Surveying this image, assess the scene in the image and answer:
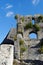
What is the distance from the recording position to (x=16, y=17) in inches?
1398

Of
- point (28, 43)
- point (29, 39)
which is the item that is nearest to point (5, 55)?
point (28, 43)

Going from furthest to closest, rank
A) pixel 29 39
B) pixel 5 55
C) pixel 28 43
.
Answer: pixel 29 39
pixel 28 43
pixel 5 55

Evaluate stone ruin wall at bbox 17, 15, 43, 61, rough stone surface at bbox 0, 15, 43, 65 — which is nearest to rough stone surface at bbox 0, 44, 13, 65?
rough stone surface at bbox 0, 15, 43, 65

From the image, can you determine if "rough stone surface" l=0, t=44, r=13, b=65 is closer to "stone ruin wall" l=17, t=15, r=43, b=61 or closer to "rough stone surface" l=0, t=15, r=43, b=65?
"rough stone surface" l=0, t=15, r=43, b=65

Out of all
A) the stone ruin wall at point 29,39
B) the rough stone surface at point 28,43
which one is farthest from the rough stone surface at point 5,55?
the stone ruin wall at point 29,39

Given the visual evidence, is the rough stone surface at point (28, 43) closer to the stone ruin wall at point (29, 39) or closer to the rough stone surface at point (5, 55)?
the stone ruin wall at point (29, 39)

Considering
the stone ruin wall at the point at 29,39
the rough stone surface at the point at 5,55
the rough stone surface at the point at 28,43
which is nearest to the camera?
the rough stone surface at the point at 5,55

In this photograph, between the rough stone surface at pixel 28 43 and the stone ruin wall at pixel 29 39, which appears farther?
the stone ruin wall at pixel 29 39

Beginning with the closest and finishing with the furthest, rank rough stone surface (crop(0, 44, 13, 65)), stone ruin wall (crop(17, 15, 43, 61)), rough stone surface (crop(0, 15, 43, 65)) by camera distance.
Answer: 1. rough stone surface (crop(0, 44, 13, 65))
2. rough stone surface (crop(0, 15, 43, 65))
3. stone ruin wall (crop(17, 15, 43, 61))

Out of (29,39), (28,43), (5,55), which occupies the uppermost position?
(29,39)

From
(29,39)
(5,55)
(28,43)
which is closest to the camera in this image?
(5,55)

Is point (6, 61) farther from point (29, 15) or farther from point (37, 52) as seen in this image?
point (29, 15)

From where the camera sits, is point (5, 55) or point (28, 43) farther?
point (28, 43)

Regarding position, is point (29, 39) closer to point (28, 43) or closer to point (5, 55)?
point (28, 43)
